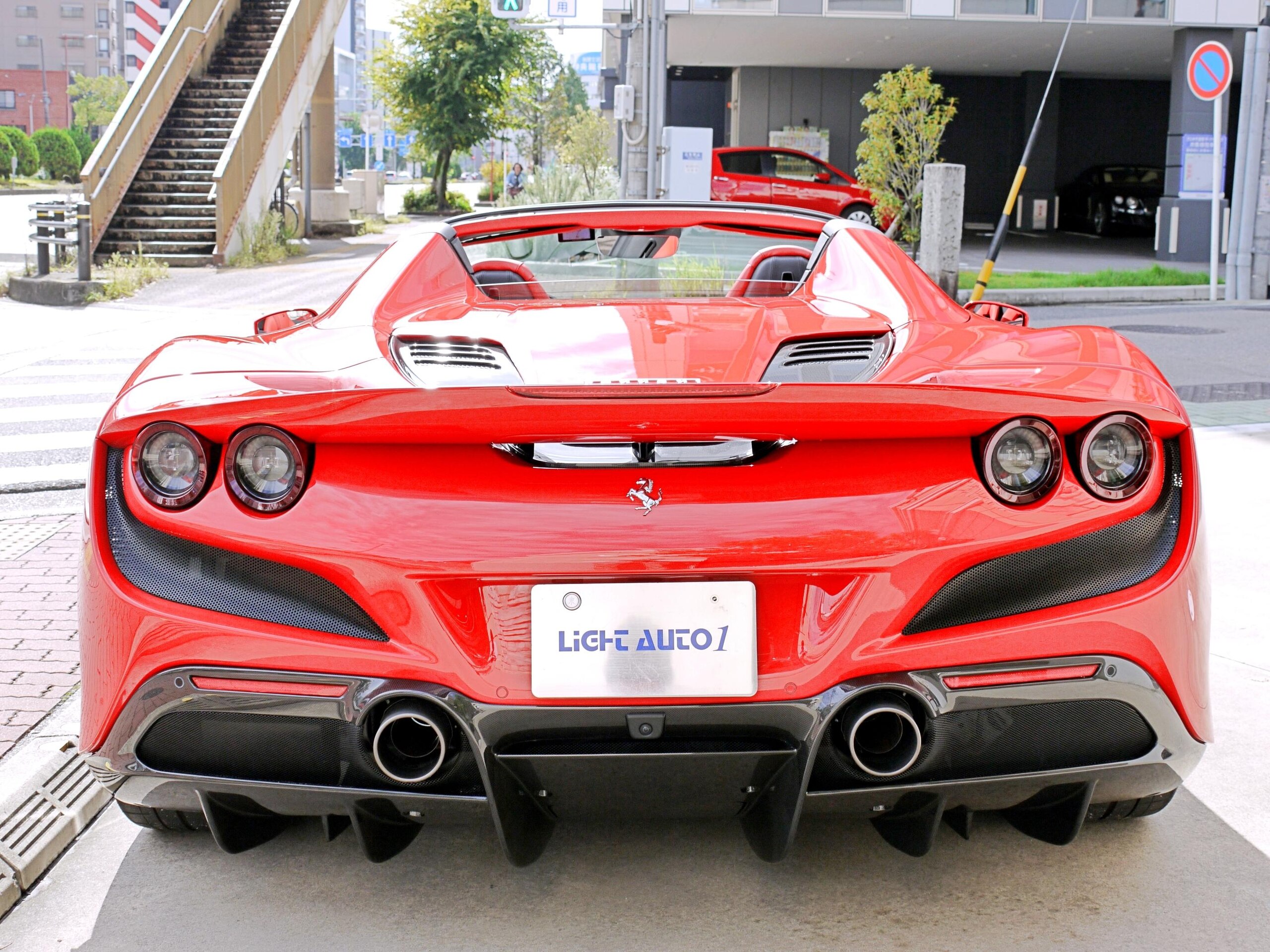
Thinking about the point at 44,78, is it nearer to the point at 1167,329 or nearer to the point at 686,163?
the point at 686,163

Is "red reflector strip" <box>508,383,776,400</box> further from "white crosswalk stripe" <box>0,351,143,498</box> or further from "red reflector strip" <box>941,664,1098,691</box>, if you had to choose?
"white crosswalk stripe" <box>0,351,143,498</box>

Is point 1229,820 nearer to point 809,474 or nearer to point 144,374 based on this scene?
point 809,474

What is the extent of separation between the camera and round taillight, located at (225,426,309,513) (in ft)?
7.57

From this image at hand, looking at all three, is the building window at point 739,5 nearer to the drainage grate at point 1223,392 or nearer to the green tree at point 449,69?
the drainage grate at point 1223,392

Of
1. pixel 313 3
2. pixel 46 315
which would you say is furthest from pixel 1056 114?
Answer: pixel 46 315

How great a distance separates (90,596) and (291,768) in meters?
0.46

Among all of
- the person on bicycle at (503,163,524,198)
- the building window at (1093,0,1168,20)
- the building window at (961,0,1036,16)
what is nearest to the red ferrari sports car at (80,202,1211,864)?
the building window at (961,0,1036,16)

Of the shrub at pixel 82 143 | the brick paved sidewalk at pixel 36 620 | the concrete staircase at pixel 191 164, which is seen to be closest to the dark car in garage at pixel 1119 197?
the concrete staircase at pixel 191 164

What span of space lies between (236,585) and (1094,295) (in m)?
16.0

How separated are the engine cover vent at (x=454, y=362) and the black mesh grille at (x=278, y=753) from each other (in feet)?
2.02

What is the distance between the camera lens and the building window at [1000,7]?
84.8 ft

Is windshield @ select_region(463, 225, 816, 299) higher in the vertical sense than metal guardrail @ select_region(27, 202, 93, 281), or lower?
lower

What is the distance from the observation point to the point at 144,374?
2.60 metres

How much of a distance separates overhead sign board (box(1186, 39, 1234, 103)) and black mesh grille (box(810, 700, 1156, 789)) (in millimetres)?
14782
